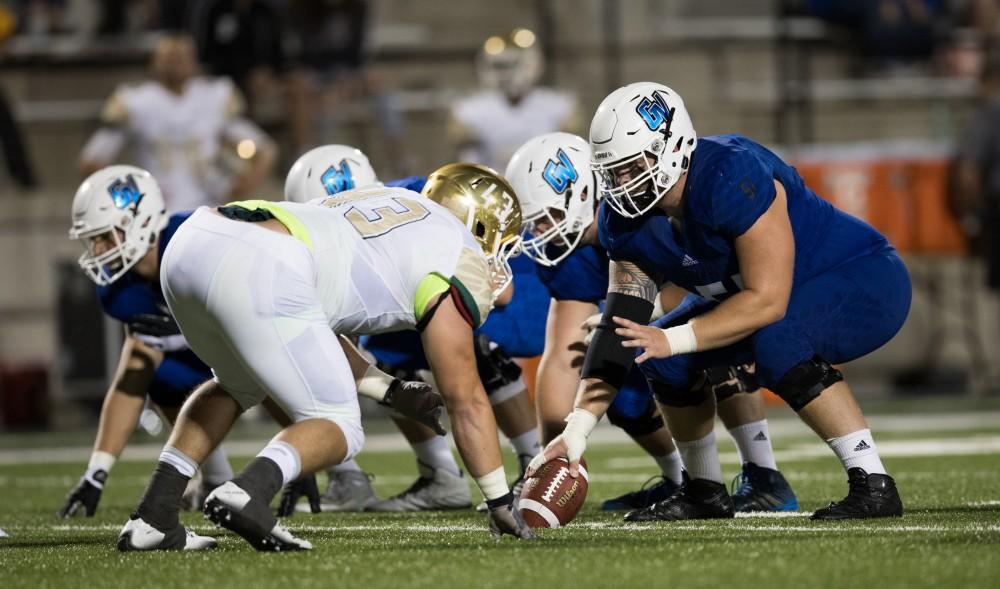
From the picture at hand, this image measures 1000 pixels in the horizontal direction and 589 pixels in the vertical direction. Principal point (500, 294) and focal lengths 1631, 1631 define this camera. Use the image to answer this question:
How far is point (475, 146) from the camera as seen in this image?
9992 millimetres

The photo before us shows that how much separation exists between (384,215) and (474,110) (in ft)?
18.9

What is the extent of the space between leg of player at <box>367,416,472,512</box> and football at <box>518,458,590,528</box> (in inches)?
46.0

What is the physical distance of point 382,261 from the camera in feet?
13.8

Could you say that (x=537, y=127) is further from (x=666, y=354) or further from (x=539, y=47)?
(x=666, y=354)

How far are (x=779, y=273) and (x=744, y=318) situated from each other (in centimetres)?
16

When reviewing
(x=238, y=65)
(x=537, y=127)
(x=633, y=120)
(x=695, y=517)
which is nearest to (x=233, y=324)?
(x=633, y=120)

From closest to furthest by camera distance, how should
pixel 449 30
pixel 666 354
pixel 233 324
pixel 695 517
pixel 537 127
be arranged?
pixel 233 324
pixel 666 354
pixel 695 517
pixel 537 127
pixel 449 30

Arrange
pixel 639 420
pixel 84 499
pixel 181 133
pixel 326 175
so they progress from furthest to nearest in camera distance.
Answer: pixel 181 133 → pixel 326 175 → pixel 84 499 → pixel 639 420

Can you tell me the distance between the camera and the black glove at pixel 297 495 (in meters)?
5.62

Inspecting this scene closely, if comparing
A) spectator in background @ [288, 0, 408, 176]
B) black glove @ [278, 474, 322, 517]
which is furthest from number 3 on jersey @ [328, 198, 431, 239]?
spectator in background @ [288, 0, 408, 176]

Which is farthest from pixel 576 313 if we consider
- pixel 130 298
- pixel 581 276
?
pixel 130 298

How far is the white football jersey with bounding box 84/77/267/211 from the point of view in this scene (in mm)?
10070

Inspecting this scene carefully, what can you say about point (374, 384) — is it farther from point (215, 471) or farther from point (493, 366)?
point (215, 471)

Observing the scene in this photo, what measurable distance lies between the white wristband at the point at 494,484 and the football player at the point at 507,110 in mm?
5776
